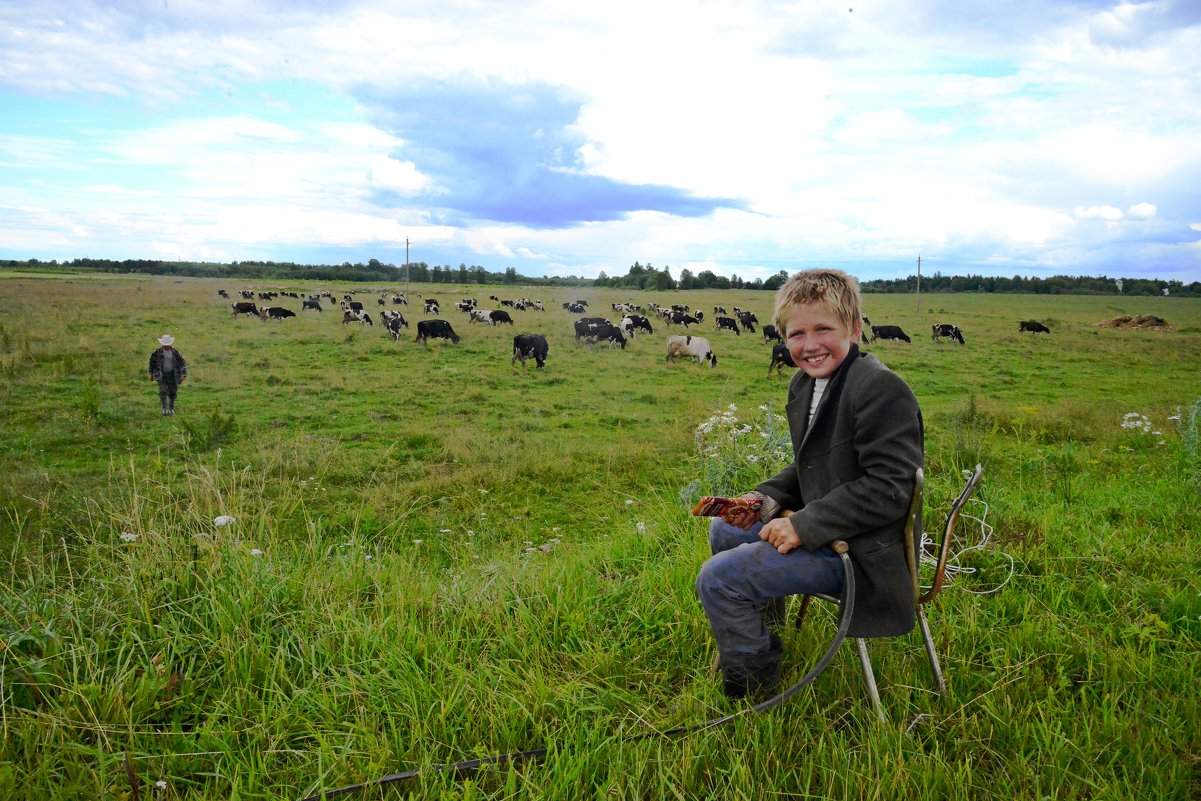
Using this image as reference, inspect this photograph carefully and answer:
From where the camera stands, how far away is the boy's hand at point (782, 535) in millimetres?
2371

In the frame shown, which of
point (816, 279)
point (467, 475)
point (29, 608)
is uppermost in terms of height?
point (816, 279)

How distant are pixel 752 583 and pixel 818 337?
945 millimetres

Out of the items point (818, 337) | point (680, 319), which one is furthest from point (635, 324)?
point (818, 337)

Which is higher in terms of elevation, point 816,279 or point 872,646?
point 816,279

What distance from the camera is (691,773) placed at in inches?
87.4

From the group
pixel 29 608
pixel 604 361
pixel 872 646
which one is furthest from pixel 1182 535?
pixel 604 361

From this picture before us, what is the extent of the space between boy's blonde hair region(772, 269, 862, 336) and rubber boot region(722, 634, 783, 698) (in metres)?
1.24

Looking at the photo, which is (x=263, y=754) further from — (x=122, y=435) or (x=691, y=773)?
(x=122, y=435)

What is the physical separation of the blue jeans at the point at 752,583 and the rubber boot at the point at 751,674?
0.03 meters

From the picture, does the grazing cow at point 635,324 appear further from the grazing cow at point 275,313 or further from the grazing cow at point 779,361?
the grazing cow at point 275,313

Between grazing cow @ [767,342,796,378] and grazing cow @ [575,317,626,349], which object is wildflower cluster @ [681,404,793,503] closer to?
grazing cow @ [767,342,796,378]

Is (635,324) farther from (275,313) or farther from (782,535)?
(782,535)

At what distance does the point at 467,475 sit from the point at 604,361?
42.3 feet

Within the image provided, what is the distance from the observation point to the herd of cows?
2009cm
